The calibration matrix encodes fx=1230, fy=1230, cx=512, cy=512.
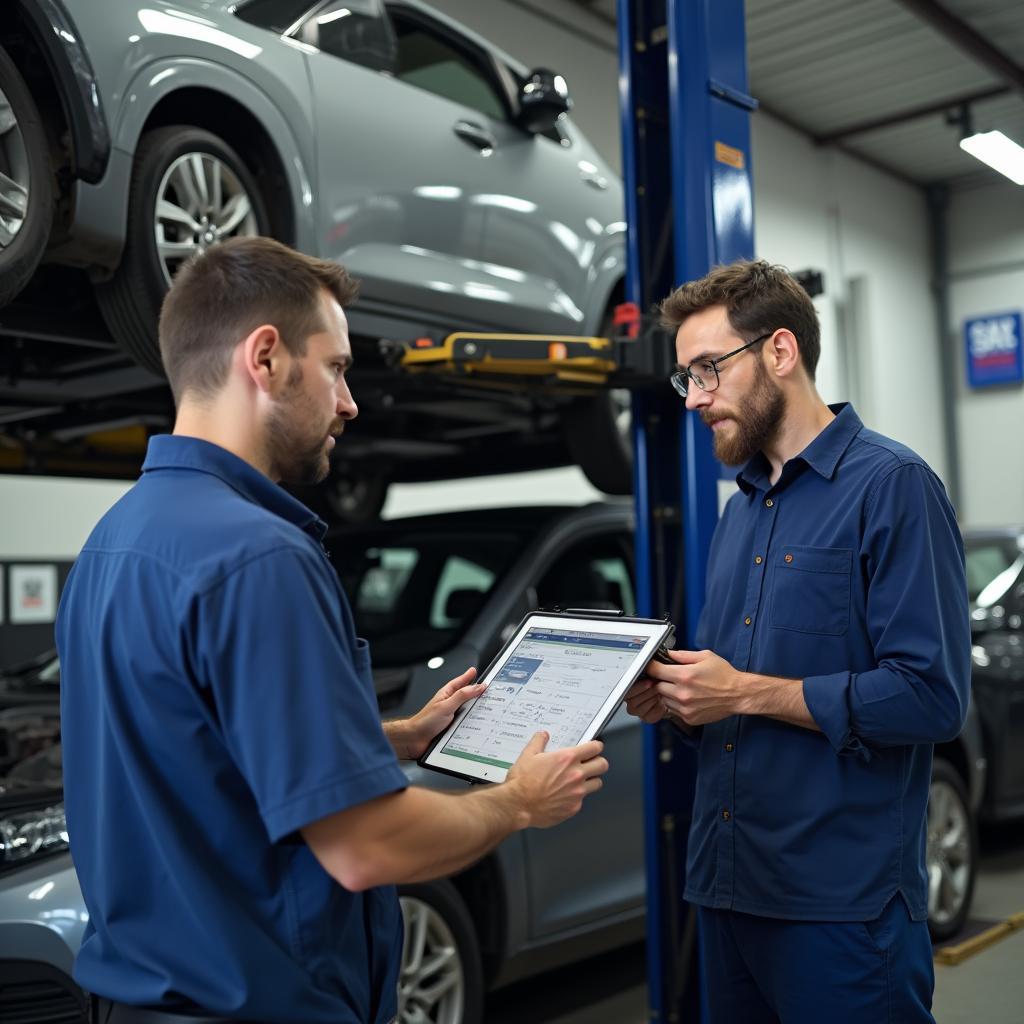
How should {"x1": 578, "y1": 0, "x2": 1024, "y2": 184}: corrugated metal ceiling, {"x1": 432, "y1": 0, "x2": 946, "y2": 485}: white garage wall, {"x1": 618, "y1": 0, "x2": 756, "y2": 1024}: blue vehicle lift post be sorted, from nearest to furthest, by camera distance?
{"x1": 618, "y1": 0, "x2": 756, "y2": 1024}: blue vehicle lift post < {"x1": 578, "y1": 0, "x2": 1024, "y2": 184}: corrugated metal ceiling < {"x1": 432, "y1": 0, "x2": 946, "y2": 485}: white garage wall

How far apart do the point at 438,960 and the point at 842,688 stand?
1.74 metres

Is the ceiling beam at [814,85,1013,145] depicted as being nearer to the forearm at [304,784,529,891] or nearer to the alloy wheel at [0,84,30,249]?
the alloy wheel at [0,84,30,249]

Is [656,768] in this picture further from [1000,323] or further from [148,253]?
[1000,323]

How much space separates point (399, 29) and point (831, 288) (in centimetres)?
1093

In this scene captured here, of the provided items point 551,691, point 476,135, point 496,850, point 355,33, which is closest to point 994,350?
point 476,135

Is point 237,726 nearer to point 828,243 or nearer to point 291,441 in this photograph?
point 291,441

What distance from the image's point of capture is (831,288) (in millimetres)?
14469

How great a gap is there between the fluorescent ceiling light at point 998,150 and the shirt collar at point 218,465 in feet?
26.9

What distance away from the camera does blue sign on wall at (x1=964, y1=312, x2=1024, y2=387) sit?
1559 cm

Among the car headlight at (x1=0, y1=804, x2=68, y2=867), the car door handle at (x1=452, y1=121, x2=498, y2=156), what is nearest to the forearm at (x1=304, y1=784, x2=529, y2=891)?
the car headlight at (x1=0, y1=804, x2=68, y2=867)

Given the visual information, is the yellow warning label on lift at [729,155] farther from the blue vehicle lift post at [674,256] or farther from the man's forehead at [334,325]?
the man's forehead at [334,325]

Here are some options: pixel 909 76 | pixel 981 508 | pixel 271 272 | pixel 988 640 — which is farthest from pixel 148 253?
pixel 981 508

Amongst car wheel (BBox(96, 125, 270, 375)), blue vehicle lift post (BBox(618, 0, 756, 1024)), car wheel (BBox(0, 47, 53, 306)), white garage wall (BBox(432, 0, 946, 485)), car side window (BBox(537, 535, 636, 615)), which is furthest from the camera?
white garage wall (BBox(432, 0, 946, 485))

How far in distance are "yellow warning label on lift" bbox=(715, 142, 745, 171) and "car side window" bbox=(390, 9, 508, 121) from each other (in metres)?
1.24
